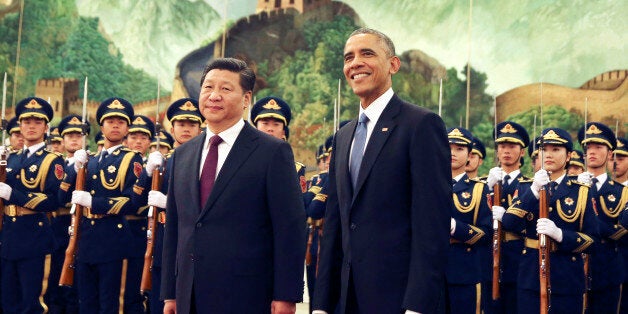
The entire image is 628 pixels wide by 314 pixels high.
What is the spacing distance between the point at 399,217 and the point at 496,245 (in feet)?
12.1

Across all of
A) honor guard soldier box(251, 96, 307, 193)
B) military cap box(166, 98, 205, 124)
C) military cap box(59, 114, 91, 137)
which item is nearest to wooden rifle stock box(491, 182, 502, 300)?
honor guard soldier box(251, 96, 307, 193)

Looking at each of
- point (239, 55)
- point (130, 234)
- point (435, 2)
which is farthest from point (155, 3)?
point (130, 234)

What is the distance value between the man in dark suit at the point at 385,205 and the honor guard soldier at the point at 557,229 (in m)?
2.70

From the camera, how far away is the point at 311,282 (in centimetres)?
883

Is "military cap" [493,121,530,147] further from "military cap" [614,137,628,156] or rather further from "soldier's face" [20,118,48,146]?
"soldier's face" [20,118,48,146]

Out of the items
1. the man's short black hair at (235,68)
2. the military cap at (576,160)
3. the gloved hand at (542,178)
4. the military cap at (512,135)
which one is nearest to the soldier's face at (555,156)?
the gloved hand at (542,178)

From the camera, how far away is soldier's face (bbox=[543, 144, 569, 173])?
5887 mm

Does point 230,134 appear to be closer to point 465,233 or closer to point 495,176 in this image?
point 465,233

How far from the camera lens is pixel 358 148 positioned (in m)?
3.08

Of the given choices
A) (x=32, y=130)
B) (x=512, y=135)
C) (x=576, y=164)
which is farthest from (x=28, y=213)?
(x=576, y=164)

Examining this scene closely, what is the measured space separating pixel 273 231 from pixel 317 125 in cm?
1229

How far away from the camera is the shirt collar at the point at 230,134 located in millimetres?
3496

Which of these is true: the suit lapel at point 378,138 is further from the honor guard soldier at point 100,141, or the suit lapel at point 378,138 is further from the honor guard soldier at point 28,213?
the honor guard soldier at point 100,141

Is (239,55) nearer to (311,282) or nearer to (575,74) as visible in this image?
(575,74)
